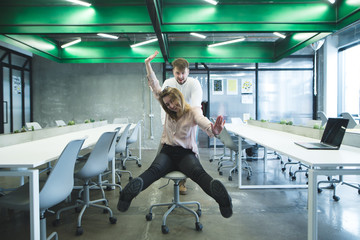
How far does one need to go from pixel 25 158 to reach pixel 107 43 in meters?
4.96

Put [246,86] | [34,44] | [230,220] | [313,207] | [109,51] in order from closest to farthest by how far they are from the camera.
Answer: [313,207], [230,220], [34,44], [109,51], [246,86]

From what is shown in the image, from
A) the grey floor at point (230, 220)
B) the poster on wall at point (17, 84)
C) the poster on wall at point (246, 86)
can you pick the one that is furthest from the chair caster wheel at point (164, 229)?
the poster on wall at point (17, 84)

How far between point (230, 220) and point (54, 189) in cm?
171

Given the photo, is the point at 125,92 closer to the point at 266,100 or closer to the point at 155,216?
the point at 266,100

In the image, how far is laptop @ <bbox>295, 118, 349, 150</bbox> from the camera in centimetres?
221

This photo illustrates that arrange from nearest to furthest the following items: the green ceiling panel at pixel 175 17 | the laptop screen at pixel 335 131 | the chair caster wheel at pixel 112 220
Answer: the laptop screen at pixel 335 131, the chair caster wheel at pixel 112 220, the green ceiling panel at pixel 175 17

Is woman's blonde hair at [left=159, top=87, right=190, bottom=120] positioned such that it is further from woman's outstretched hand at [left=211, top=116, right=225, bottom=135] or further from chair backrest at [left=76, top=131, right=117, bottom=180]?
chair backrest at [left=76, top=131, right=117, bottom=180]

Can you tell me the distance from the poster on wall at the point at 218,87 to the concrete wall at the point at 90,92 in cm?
168

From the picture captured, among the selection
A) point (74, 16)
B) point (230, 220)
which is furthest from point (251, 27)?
point (230, 220)

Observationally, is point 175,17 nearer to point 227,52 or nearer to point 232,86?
point 227,52

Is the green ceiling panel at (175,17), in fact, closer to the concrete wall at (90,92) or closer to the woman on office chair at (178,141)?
the woman on office chair at (178,141)

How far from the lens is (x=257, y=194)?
343cm

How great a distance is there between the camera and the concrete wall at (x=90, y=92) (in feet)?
24.5

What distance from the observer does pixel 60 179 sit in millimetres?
1781
